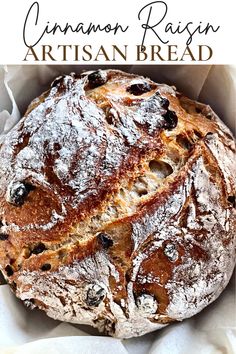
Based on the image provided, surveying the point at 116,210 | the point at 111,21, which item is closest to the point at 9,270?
the point at 116,210

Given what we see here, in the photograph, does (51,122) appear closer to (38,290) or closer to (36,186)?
(36,186)

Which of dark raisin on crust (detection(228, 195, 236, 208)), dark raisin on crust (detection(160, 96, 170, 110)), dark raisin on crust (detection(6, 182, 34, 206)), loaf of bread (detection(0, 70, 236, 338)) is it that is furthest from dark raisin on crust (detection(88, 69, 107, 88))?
dark raisin on crust (detection(228, 195, 236, 208))

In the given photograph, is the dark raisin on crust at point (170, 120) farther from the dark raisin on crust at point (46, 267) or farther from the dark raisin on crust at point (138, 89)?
the dark raisin on crust at point (46, 267)

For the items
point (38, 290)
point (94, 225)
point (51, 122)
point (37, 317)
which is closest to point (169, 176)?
point (94, 225)

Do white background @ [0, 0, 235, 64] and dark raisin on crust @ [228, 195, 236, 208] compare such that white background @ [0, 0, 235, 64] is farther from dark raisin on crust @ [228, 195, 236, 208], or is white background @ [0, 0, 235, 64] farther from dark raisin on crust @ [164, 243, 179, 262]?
dark raisin on crust @ [164, 243, 179, 262]

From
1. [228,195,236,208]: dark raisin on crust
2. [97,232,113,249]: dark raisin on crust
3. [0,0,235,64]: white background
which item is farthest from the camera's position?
[0,0,235,64]: white background
